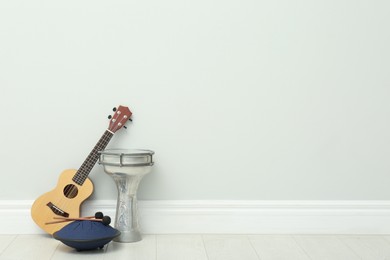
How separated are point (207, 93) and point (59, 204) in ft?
3.19

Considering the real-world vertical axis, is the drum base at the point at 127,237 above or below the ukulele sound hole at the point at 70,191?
below

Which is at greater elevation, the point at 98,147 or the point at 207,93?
the point at 207,93

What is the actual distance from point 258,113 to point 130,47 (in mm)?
776

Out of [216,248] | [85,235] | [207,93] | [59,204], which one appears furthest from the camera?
[207,93]

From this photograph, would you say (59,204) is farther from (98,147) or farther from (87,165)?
(98,147)

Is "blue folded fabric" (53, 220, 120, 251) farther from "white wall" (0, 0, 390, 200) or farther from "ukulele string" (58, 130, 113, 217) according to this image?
"white wall" (0, 0, 390, 200)

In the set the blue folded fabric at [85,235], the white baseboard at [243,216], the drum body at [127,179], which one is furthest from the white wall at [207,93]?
the blue folded fabric at [85,235]

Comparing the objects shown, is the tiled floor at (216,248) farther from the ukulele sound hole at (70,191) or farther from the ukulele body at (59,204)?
the ukulele sound hole at (70,191)

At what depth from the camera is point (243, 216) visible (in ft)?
10.7

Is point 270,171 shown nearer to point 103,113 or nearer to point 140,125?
point 140,125

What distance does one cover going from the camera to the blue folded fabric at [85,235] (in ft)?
9.12

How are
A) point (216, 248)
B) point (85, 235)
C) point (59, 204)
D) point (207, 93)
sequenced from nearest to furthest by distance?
point (85, 235), point (216, 248), point (59, 204), point (207, 93)

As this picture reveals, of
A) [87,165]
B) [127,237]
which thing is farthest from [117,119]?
[127,237]

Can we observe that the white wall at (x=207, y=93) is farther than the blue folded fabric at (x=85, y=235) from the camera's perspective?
Yes
